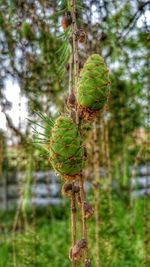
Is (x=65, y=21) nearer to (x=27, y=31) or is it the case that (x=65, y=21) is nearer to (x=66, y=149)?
(x=66, y=149)

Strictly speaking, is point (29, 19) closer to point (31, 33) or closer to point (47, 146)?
point (31, 33)

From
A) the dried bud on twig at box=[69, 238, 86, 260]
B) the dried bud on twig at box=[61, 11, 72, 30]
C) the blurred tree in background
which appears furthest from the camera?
the blurred tree in background

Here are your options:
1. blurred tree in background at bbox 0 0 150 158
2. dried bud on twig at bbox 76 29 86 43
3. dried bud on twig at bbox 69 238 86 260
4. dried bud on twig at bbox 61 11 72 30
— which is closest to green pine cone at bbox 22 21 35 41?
blurred tree in background at bbox 0 0 150 158

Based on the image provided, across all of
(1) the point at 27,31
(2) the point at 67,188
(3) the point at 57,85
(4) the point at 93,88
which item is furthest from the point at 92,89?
(3) the point at 57,85

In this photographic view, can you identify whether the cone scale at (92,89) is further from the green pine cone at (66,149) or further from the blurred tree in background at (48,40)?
the blurred tree in background at (48,40)

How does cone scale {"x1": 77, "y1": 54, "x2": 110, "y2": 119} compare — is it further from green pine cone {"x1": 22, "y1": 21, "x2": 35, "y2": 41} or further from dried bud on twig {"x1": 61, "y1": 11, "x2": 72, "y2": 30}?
green pine cone {"x1": 22, "y1": 21, "x2": 35, "y2": 41}

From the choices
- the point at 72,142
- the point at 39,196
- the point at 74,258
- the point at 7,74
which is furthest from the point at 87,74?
the point at 39,196
